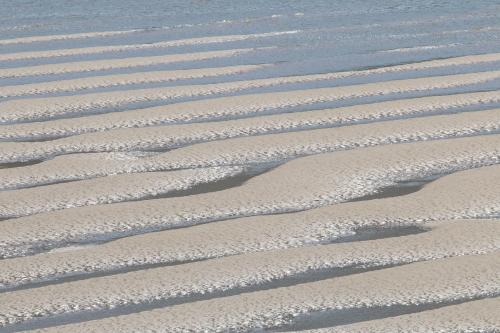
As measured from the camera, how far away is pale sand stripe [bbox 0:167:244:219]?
220 inches

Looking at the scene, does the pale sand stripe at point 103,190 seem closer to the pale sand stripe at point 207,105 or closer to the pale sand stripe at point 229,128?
the pale sand stripe at point 229,128

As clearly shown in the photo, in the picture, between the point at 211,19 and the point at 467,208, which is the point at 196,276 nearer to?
the point at 467,208

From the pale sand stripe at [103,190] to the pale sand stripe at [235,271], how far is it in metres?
1.15

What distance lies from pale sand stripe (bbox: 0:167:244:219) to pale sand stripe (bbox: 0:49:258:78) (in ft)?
12.8

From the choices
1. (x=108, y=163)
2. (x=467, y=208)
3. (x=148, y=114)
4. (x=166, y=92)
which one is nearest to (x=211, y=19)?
(x=166, y=92)

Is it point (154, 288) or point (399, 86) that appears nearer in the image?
point (154, 288)

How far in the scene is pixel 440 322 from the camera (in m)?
3.92

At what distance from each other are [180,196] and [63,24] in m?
7.58

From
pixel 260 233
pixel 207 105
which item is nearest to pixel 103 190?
pixel 260 233

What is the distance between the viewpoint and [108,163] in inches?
252

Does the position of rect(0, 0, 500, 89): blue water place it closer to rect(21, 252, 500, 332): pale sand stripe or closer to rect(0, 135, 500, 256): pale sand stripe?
rect(0, 135, 500, 256): pale sand stripe

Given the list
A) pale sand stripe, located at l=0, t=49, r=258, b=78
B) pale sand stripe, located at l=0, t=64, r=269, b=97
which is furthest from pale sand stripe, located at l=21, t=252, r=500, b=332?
pale sand stripe, located at l=0, t=49, r=258, b=78

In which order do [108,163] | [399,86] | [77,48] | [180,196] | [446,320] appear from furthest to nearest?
[77,48] → [399,86] → [108,163] → [180,196] → [446,320]

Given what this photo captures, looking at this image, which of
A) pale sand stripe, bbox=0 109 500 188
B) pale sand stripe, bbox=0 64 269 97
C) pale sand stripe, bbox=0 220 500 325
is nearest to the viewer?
pale sand stripe, bbox=0 220 500 325
